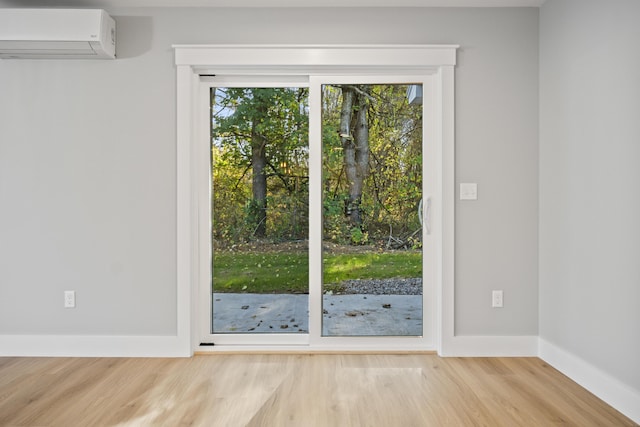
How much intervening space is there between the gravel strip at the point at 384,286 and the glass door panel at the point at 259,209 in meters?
0.34

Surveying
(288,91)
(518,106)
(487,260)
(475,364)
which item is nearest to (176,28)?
(288,91)

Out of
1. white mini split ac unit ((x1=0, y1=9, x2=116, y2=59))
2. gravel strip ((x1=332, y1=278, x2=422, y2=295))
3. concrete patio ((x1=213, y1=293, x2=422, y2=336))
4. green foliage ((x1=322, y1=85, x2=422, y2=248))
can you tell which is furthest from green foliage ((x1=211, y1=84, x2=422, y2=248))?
white mini split ac unit ((x1=0, y1=9, x2=116, y2=59))

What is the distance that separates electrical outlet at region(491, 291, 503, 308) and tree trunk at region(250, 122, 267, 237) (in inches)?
67.1

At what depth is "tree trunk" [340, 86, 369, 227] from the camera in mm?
3369

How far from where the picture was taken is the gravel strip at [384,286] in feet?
11.1

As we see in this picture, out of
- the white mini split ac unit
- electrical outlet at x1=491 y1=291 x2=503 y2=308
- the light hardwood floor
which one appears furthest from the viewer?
electrical outlet at x1=491 y1=291 x2=503 y2=308

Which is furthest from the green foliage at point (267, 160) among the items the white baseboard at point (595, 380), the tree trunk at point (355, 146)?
the white baseboard at point (595, 380)

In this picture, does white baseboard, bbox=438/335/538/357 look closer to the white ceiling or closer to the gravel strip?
the gravel strip

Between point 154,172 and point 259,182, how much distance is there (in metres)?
0.74

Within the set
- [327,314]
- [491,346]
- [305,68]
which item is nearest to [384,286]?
[327,314]

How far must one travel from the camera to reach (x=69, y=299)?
3248mm

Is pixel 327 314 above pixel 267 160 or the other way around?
the other way around

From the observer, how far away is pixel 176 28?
325 centimetres

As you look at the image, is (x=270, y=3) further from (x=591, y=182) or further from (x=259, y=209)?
(x=591, y=182)
